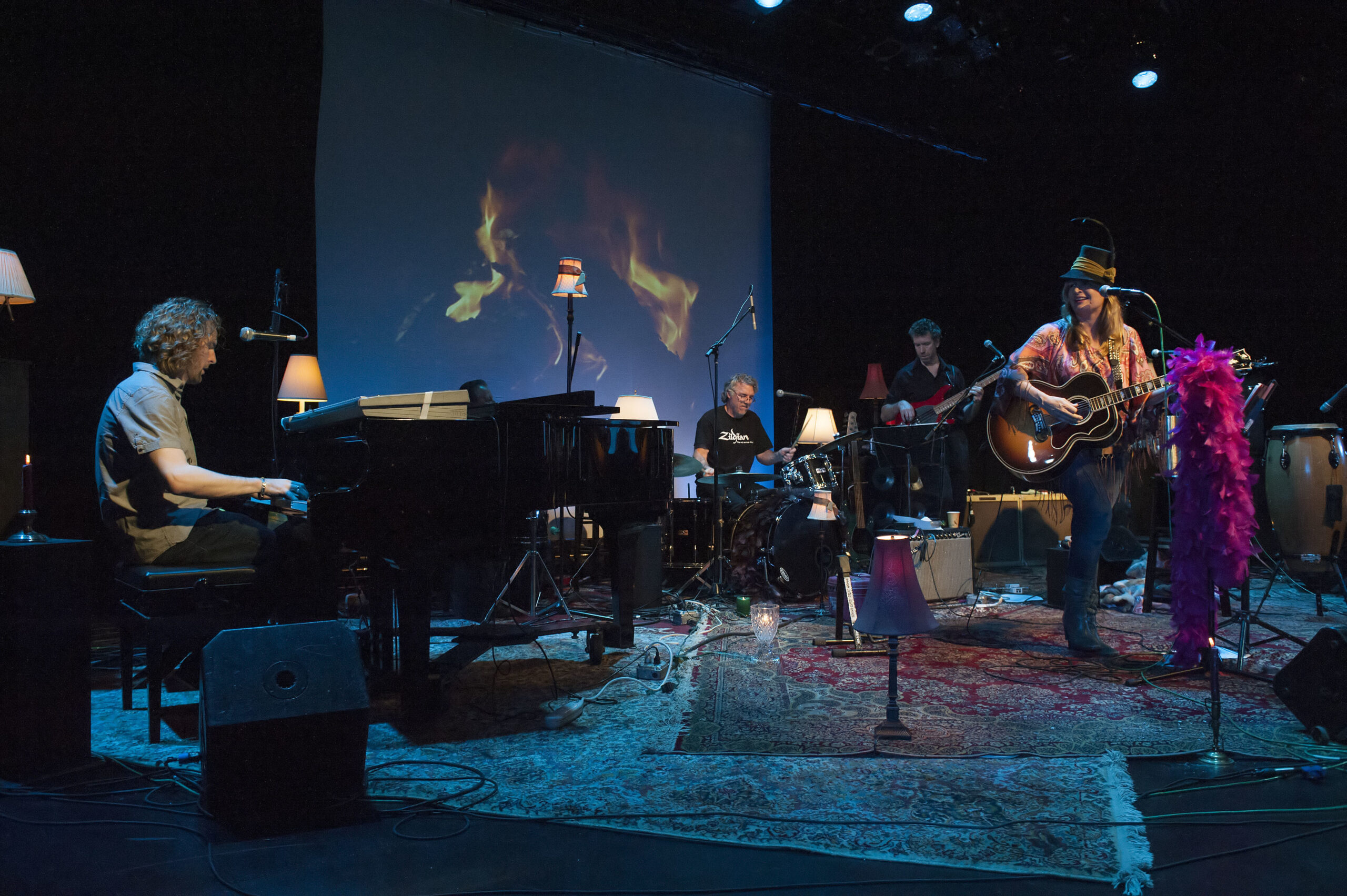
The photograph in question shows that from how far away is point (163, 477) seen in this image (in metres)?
2.93

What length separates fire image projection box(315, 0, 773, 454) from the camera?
5809mm

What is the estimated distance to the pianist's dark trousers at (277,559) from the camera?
119 inches

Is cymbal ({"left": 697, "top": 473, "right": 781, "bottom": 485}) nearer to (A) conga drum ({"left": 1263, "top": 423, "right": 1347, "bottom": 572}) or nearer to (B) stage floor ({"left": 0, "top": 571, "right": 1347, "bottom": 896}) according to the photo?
(B) stage floor ({"left": 0, "top": 571, "right": 1347, "bottom": 896})

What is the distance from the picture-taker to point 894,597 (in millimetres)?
2537

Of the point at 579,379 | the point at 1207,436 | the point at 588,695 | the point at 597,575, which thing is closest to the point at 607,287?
the point at 579,379

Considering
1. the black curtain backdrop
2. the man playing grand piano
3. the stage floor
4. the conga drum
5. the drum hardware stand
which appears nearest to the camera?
the stage floor

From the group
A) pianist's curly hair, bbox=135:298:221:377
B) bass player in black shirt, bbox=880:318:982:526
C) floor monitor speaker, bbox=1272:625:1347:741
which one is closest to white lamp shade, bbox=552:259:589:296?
bass player in black shirt, bbox=880:318:982:526

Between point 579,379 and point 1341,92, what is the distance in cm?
603

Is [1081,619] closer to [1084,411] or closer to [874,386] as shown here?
[1084,411]

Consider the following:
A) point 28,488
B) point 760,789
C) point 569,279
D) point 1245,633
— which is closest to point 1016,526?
point 1245,633

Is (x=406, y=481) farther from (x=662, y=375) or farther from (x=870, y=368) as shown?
(x=870, y=368)

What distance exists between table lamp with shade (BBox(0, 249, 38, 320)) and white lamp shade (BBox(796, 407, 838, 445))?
4.50m

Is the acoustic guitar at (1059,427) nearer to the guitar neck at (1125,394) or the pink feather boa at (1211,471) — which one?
the guitar neck at (1125,394)

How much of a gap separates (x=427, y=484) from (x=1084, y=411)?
8.72ft
